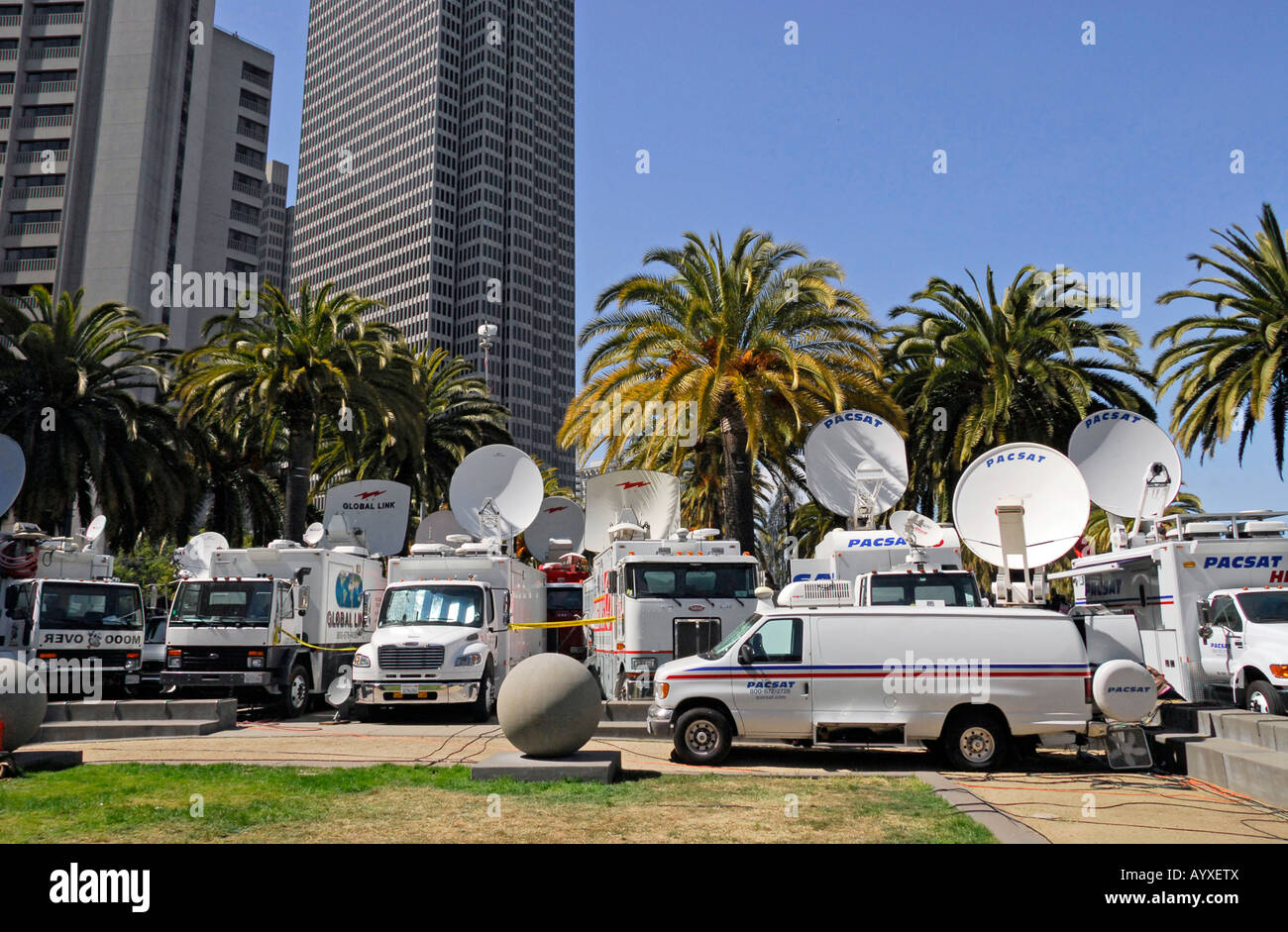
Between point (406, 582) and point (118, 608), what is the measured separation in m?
7.28

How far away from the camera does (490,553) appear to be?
19.5 meters

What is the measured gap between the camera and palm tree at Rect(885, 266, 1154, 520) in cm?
2531

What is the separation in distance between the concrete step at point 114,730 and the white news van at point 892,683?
26.7 ft

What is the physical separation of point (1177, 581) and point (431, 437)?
25349mm

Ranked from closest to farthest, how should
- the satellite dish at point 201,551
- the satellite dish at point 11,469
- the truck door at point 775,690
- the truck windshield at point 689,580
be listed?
the truck door at point 775,690 < the truck windshield at point 689,580 < the satellite dish at point 201,551 < the satellite dish at point 11,469

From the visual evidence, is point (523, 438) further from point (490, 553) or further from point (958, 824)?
point (958, 824)

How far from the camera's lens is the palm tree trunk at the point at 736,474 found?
22906 millimetres

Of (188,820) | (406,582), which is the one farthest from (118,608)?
(188,820)

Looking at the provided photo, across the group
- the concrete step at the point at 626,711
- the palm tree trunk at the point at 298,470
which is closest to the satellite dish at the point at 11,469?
the palm tree trunk at the point at 298,470

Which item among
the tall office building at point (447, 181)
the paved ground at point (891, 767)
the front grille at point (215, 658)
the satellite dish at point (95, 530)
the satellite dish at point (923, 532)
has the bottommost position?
the paved ground at point (891, 767)

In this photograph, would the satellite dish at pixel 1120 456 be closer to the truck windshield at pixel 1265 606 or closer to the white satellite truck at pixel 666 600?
the truck windshield at pixel 1265 606

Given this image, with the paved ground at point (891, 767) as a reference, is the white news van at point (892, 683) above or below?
above

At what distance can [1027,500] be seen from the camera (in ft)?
52.3
